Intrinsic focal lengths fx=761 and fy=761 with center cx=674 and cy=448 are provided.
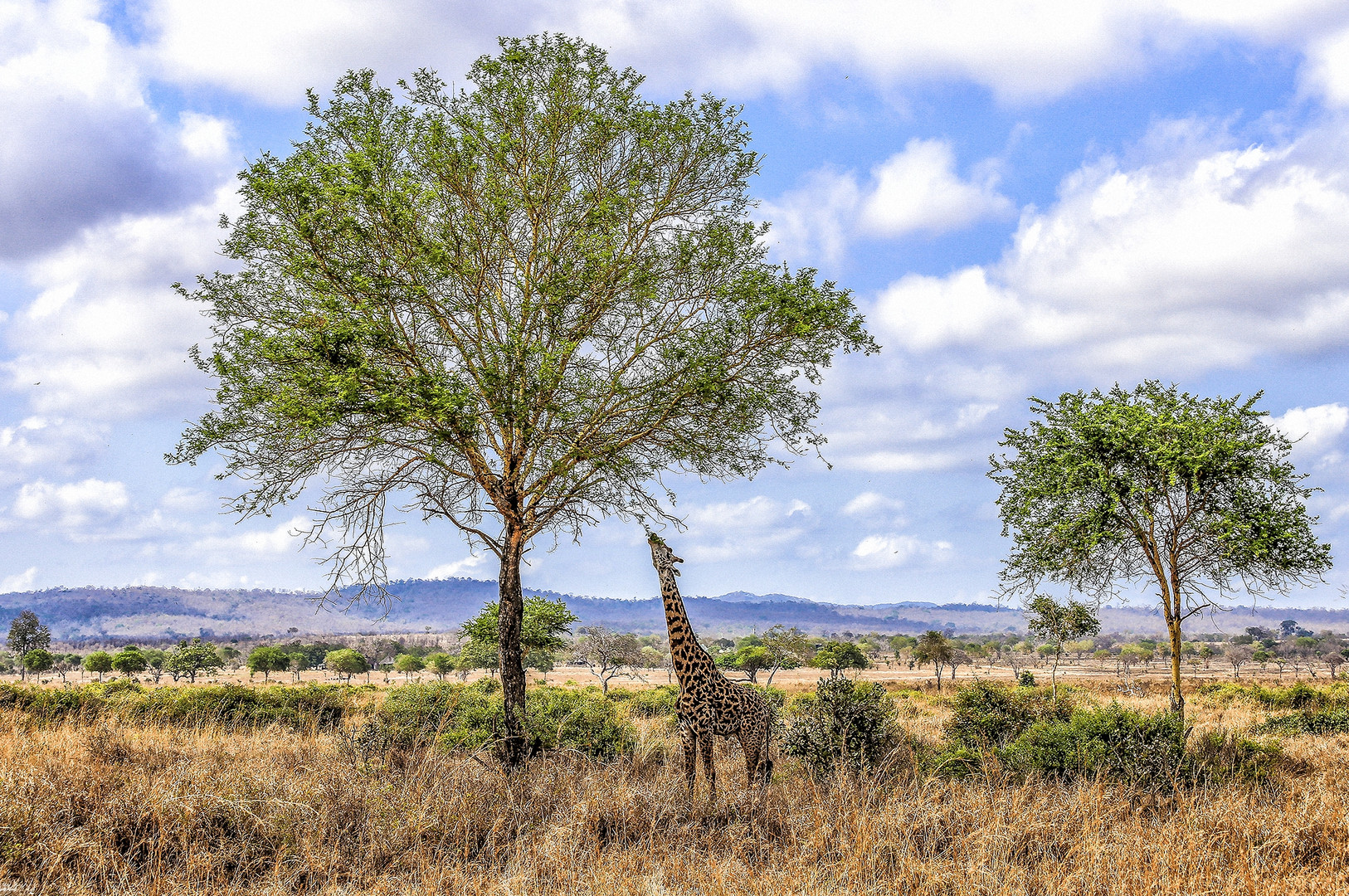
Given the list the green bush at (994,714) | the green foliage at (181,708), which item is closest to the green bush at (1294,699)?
the green bush at (994,714)

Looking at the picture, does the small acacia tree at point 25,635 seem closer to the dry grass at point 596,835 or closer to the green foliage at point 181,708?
the green foliage at point 181,708

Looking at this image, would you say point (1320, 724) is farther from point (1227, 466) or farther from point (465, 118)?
point (465, 118)

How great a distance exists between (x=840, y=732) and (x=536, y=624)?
25.1 metres

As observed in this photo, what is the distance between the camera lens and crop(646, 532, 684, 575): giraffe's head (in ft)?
38.8

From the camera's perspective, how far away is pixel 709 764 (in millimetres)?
10562

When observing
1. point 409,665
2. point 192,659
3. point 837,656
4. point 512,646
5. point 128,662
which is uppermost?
point 512,646

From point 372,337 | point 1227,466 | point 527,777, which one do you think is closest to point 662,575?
point 527,777

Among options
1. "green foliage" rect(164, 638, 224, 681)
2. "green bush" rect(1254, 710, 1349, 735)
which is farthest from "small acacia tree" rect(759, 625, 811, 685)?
"green foliage" rect(164, 638, 224, 681)

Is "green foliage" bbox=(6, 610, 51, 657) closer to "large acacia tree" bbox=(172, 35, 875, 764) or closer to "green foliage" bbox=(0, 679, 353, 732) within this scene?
"green foliage" bbox=(0, 679, 353, 732)

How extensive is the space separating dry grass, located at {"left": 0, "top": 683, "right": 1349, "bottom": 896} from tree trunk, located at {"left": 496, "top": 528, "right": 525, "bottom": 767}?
226 cm

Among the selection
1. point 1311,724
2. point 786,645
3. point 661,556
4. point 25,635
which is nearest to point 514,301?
point 661,556

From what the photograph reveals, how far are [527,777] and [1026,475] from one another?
15.5 meters

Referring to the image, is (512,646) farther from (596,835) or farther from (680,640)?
(596,835)

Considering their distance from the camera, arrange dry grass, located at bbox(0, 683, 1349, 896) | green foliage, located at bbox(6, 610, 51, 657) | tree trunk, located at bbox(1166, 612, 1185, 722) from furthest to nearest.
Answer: green foliage, located at bbox(6, 610, 51, 657)
tree trunk, located at bbox(1166, 612, 1185, 722)
dry grass, located at bbox(0, 683, 1349, 896)
